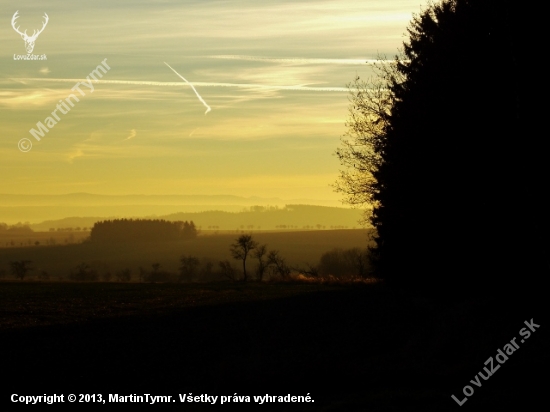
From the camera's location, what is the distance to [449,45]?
99.6ft

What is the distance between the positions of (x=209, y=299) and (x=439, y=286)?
17673 millimetres

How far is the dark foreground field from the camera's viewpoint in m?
14.9

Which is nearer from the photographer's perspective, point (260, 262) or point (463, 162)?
point (463, 162)
